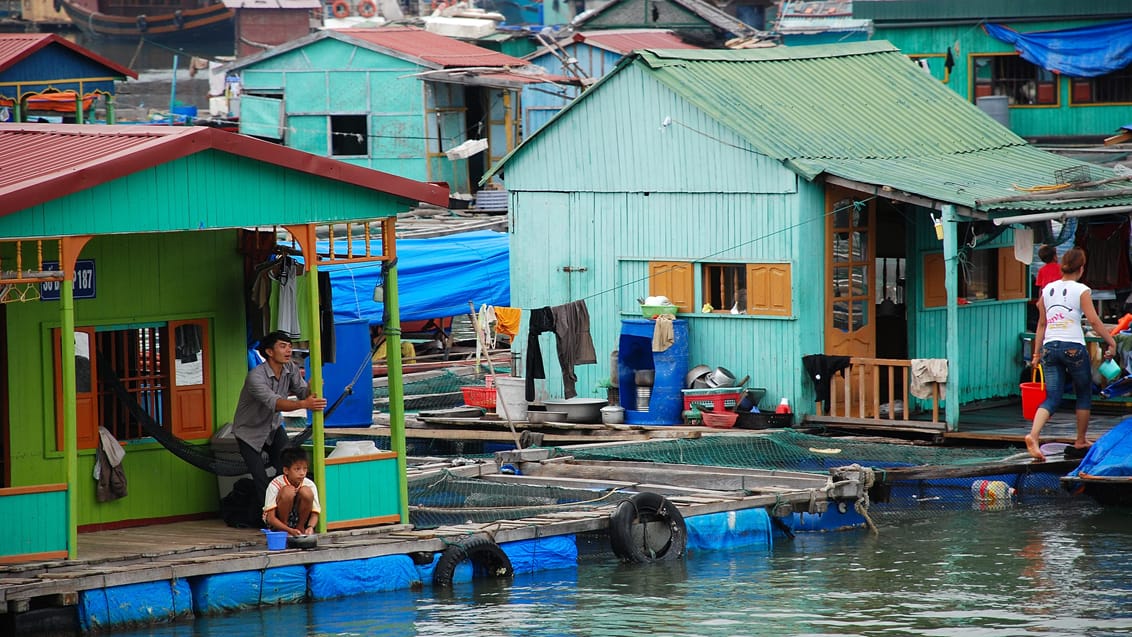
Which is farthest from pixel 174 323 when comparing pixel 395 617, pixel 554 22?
pixel 554 22

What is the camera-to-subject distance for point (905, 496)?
1714 centimetres

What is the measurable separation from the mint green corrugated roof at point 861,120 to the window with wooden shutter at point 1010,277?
46.4 inches

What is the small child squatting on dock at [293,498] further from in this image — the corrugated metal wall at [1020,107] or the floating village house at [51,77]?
the corrugated metal wall at [1020,107]

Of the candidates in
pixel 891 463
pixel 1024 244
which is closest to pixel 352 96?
pixel 1024 244

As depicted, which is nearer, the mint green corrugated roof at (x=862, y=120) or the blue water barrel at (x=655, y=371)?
the mint green corrugated roof at (x=862, y=120)

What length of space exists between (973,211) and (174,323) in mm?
8925

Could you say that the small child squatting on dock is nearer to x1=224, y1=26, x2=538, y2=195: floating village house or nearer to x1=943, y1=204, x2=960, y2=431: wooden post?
x1=943, y1=204, x2=960, y2=431: wooden post

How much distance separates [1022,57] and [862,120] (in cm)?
969

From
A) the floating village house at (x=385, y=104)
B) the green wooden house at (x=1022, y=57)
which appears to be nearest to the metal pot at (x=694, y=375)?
the green wooden house at (x=1022, y=57)

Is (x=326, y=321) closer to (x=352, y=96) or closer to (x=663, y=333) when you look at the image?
(x=663, y=333)

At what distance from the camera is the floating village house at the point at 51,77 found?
94.1ft

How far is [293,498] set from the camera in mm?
13281

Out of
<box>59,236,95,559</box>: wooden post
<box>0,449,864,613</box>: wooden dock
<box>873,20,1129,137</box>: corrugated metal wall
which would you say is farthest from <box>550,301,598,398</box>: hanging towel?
<box>873,20,1129,137</box>: corrugated metal wall

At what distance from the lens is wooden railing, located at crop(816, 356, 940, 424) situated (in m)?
18.9
